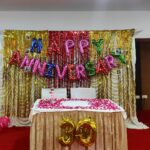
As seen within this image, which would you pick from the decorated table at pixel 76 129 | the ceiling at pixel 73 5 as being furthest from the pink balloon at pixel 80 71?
the decorated table at pixel 76 129

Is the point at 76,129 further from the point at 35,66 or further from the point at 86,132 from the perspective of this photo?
the point at 35,66

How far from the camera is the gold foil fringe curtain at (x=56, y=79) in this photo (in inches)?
202

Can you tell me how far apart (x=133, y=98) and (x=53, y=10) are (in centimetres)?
249

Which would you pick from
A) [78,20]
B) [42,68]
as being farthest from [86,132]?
[78,20]

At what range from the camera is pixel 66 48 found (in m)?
5.14

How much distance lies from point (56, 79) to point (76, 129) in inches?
84.1

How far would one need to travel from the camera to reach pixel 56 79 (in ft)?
17.0

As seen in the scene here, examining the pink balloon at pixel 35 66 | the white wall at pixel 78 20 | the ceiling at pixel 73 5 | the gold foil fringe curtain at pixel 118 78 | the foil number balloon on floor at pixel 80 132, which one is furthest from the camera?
the white wall at pixel 78 20

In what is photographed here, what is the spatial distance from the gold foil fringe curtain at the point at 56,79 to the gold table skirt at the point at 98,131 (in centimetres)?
196

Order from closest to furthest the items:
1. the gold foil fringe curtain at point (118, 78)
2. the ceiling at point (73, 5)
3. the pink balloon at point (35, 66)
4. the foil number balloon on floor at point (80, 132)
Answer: the foil number balloon on floor at point (80, 132)
the ceiling at point (73, 5)
the pink balloon at point (35, 66)
the gold foil fringe curtain at point (118, 78)

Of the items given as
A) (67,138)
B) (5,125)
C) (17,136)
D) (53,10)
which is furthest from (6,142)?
(53,10)

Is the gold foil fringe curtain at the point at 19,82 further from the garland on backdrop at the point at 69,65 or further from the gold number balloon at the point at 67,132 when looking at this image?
the gold number balloon at the point at 67,132

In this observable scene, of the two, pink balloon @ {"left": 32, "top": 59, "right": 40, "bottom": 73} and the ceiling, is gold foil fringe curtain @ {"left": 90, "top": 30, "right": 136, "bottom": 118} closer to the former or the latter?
the ceiling

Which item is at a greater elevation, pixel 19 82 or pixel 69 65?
pixel 69 65
